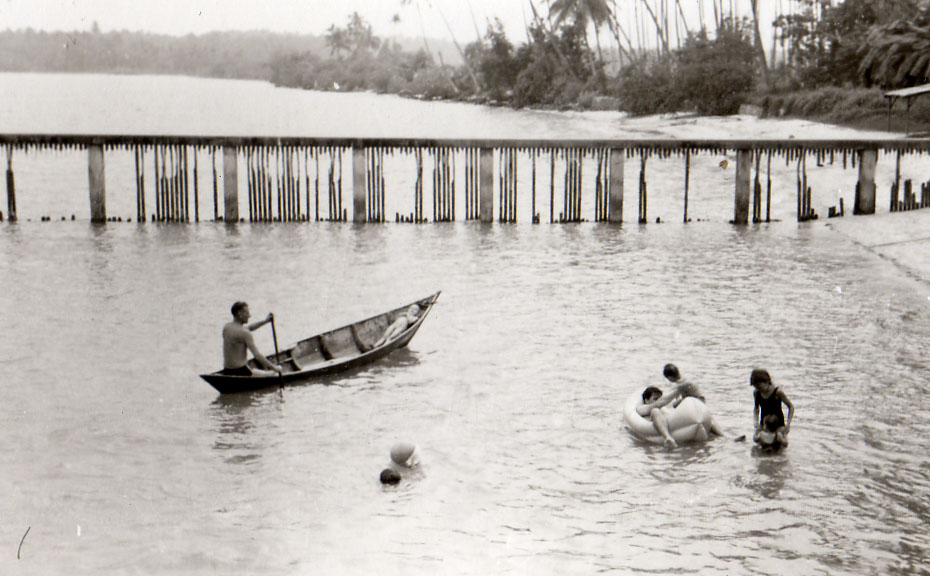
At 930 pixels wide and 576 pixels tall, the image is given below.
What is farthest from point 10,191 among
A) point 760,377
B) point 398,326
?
point 760,377

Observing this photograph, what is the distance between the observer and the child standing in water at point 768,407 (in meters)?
12.1

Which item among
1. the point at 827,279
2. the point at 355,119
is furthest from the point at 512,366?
the point at 355,119

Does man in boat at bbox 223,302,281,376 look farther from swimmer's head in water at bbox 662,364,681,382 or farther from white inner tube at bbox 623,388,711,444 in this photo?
swimmer's head in water at bbox 662,364,681,382

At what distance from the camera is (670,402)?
1344 cm

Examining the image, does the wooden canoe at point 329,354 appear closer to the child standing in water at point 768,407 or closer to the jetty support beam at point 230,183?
the child standing in water at point 768,407

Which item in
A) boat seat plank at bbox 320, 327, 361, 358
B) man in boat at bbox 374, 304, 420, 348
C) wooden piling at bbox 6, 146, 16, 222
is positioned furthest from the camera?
wooden piling at bbox 6, 146, 16, 222

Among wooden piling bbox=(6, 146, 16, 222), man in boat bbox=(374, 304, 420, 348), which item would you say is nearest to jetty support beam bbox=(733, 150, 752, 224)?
man in boat bbox=(374, 304, 420, 348)

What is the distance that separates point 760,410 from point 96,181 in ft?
80.3

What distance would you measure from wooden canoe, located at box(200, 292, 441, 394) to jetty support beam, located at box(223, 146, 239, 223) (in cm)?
1409

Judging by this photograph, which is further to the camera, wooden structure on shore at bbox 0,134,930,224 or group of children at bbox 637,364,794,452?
wooden structure on shore at bbox 0,134,930,224

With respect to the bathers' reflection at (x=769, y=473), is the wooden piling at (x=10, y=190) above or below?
above

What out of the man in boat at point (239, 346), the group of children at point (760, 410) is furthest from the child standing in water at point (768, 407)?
the man in boat at point (239, 346)

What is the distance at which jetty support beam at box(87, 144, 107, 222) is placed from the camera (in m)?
31.5

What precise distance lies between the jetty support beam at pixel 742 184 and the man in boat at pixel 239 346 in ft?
64.5
